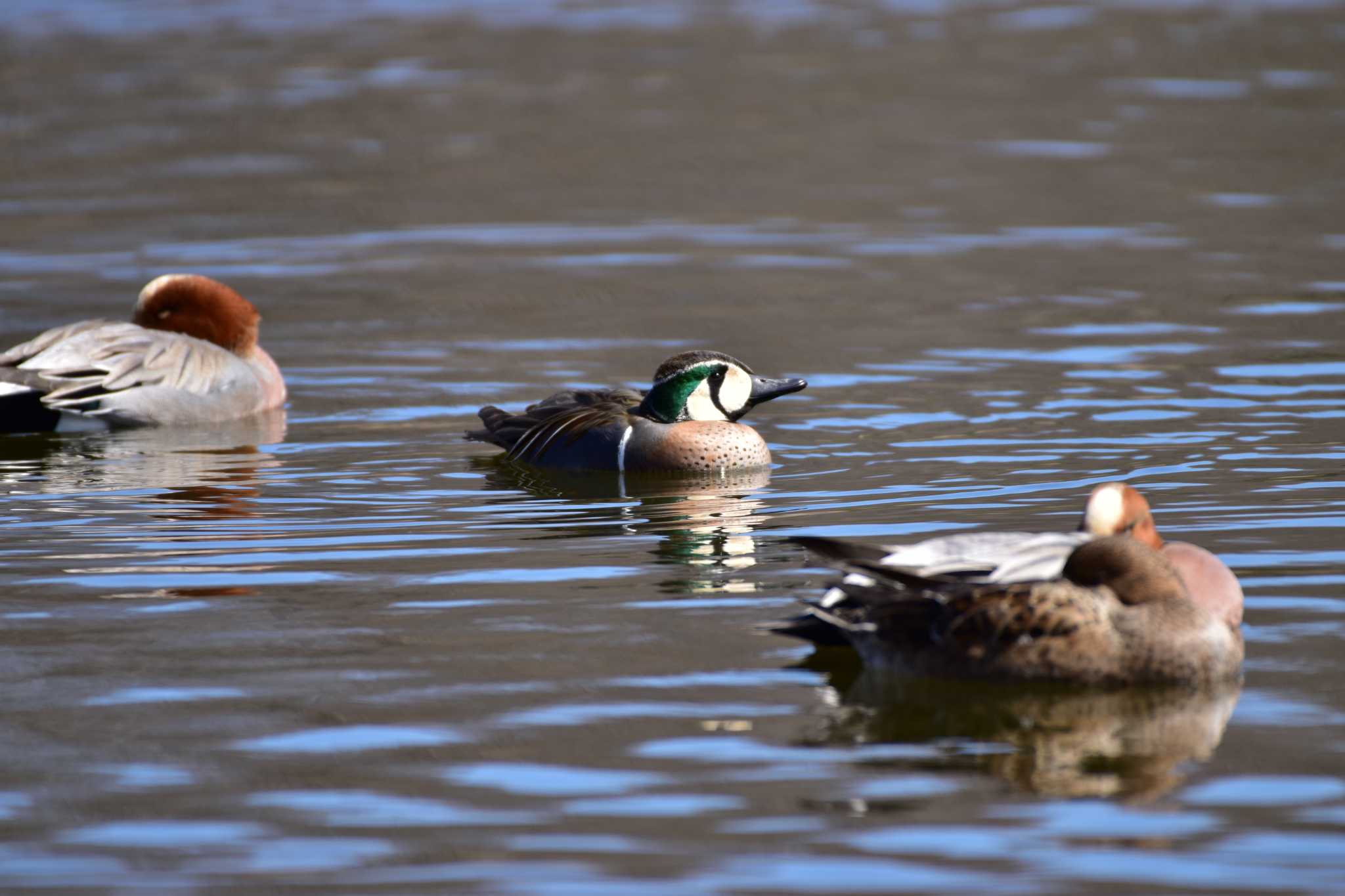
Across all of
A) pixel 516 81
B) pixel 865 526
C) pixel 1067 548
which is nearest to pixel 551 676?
pixel 1067 548

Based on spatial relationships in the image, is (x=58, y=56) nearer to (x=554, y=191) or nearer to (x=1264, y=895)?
(x=554, y=191)

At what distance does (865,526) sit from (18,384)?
216 inches

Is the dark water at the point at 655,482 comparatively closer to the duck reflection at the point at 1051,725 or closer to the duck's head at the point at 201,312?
the duck reflection at the point at 1051,725

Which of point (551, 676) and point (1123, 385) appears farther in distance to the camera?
point (1123, 385)

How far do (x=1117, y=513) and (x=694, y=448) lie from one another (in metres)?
4.02

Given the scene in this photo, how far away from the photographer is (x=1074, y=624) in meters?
6.54

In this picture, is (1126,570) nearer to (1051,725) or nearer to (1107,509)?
(1107,509)

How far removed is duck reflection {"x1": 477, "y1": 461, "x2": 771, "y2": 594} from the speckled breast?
0.19 ft

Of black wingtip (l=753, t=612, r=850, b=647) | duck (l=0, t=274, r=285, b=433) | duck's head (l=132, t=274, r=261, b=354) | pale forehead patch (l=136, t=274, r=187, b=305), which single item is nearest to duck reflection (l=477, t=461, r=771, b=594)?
black wingtip (l=753, t=612, r=850, b=647)

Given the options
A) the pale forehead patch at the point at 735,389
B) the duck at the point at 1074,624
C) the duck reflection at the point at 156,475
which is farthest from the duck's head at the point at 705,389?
the duck at the point at 1074,624

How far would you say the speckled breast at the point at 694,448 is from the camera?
10719 mm

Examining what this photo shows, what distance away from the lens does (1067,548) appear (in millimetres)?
6812

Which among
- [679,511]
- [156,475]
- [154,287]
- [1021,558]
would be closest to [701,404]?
[679,511]

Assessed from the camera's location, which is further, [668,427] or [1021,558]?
[668,427]
